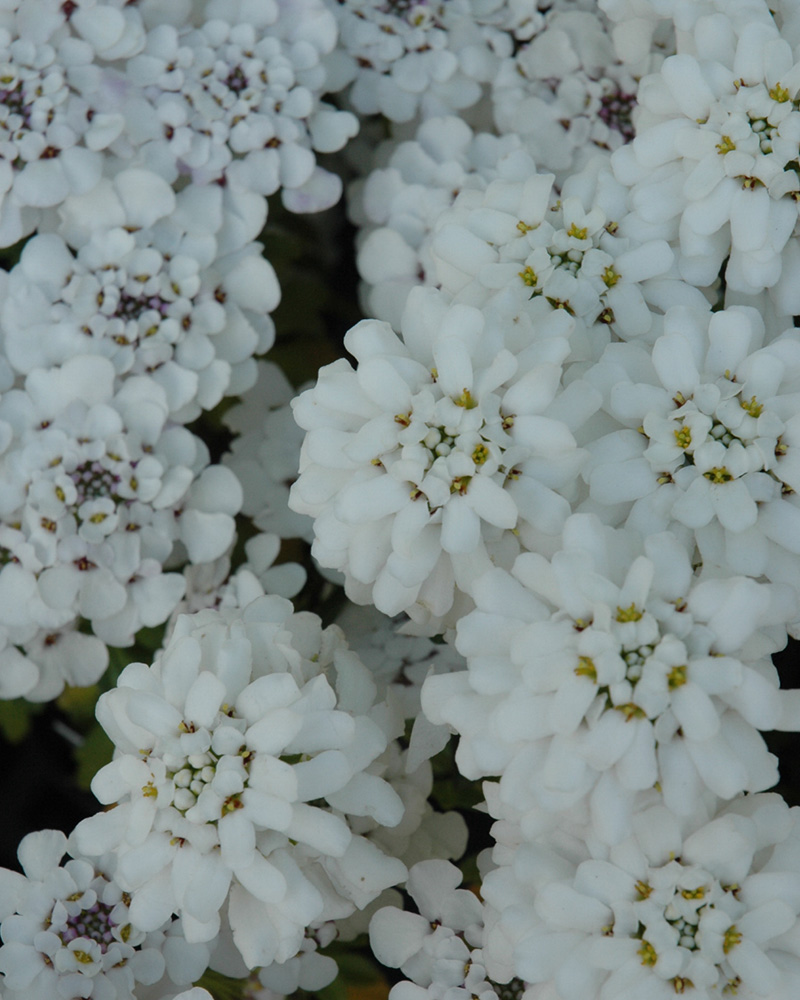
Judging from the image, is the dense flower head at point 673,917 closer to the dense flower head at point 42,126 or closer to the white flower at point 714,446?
the white flower at point 714,446

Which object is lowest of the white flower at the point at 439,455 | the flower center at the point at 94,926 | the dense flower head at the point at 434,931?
the flower center at the point at 94,926

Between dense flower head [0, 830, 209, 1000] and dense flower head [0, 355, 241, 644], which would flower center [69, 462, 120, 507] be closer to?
dense flower head [0, 355, 241, 644]

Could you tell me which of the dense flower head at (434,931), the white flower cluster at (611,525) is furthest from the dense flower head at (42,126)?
the dense flower head at (434,931)

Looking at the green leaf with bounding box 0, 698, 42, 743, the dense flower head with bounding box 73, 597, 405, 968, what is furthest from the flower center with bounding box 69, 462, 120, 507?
the green leaf with bounding box 0, 698, 42, 743

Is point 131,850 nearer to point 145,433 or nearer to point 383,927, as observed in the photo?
point 383,927

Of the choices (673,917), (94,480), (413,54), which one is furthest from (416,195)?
(673,917)

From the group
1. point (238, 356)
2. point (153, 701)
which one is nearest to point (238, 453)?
point (238, 356)
